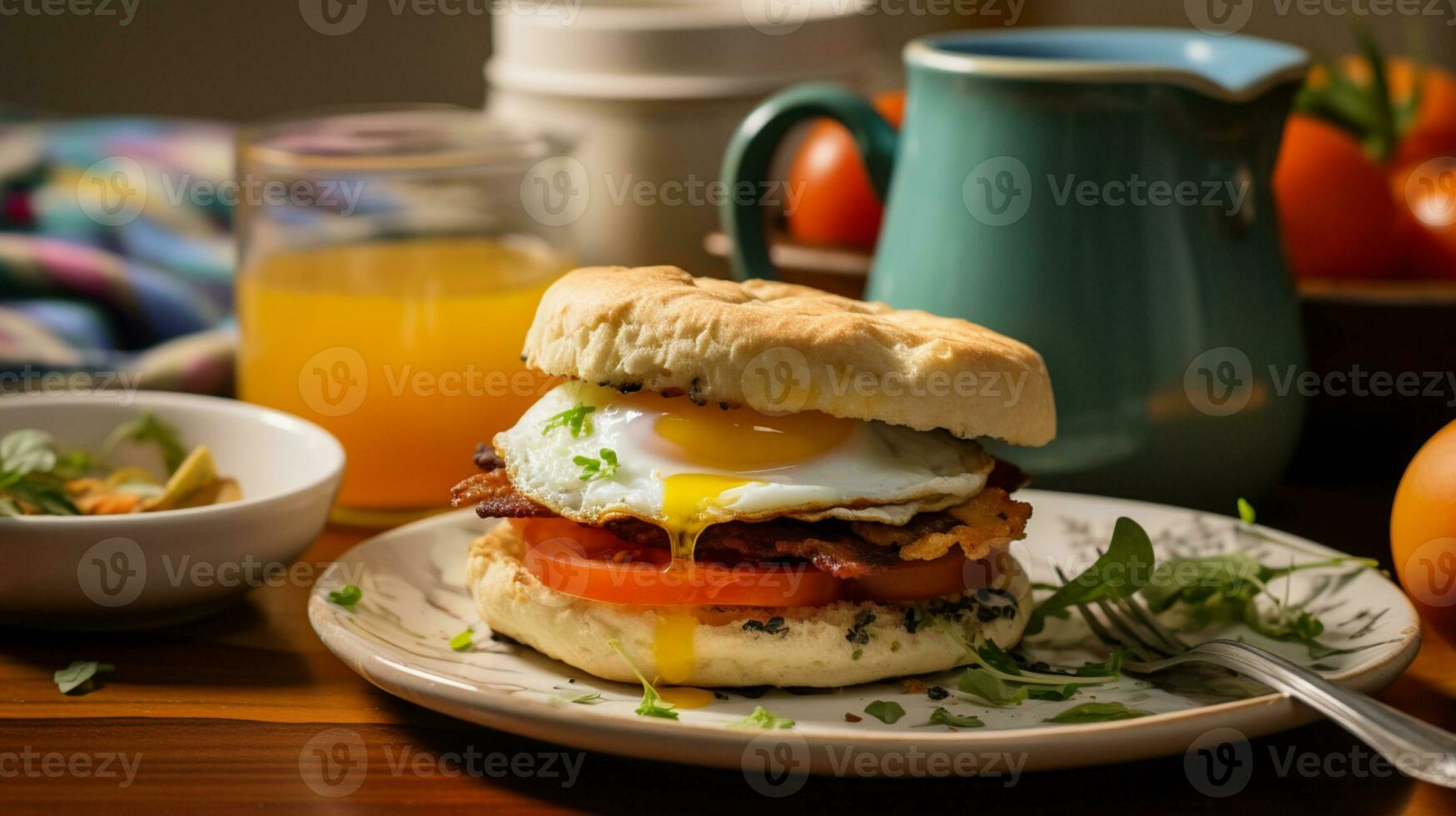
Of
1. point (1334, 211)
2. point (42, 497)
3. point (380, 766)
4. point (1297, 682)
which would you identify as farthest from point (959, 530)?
point (1334, 211)

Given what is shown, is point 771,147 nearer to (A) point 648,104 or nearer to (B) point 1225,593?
(A) point 648,104

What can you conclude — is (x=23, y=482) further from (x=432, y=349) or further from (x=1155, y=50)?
(x=1155, y=50)

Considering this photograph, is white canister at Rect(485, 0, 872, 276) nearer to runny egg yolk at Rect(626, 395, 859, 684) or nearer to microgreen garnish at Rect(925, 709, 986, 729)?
runny egg yolk at Rect(626, 395, 859, 684)

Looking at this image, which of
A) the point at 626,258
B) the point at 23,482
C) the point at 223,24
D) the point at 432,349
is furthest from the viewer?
the point at 223,24

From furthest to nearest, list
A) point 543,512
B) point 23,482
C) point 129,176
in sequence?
point 129,176 → point 23,482 → point 543,512

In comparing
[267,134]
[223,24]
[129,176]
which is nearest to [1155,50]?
[267,134]

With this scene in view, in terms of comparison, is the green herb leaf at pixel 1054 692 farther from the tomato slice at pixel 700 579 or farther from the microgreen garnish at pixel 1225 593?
the microgreen garnish at pixel 1225 593

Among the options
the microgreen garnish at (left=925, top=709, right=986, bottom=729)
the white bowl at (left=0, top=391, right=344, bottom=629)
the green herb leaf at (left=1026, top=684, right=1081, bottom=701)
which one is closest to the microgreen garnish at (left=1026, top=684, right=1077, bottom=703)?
the green herb leaf at (left=1026, top=684, right=1081, bottom=701)
